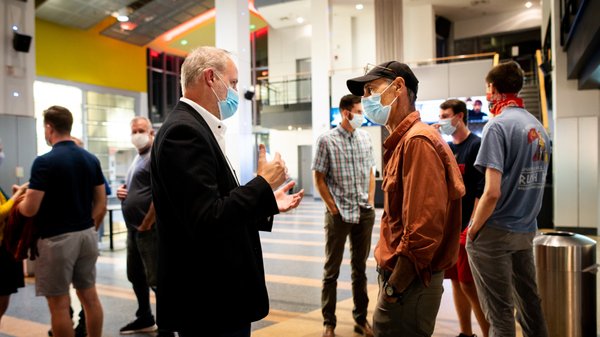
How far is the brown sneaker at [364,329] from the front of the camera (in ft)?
12.8

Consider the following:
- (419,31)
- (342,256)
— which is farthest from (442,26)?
(342,256)

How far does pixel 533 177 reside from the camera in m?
2.76

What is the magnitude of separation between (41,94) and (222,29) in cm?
736

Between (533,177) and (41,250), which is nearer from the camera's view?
(533,177)

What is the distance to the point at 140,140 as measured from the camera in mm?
4184

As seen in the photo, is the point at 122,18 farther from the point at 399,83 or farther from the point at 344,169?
the point at 399,83

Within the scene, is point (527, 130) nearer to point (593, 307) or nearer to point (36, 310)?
point (593, 307)

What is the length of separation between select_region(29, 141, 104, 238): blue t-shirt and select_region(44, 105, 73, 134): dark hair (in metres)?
0.10

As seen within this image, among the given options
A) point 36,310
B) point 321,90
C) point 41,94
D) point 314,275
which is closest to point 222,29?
point 321,90

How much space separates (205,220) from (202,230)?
0.13ft

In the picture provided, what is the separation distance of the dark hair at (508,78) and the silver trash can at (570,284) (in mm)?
1329

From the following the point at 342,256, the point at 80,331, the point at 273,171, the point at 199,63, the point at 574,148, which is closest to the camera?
the point at 273,171

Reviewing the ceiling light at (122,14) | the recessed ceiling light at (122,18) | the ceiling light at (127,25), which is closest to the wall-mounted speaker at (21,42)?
the ceiling light at (122,14)

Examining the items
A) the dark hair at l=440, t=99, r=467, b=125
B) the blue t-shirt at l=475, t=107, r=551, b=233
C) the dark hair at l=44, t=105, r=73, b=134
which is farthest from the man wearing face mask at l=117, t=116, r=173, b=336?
the blue t-shirt at l=475, t=107, r=551, b=233
